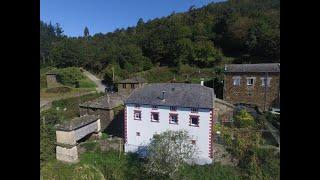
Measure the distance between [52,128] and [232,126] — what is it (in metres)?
3.57

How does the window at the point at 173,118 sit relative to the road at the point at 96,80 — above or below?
below

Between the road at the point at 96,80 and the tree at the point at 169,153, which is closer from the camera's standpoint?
the tree at the point at 169,153

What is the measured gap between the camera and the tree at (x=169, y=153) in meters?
5.05

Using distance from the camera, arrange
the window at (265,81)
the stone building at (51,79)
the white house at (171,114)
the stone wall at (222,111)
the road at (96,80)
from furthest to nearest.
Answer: the stone building at (51,79) → the road at (96,80) → the window at (265,81) → the stone wall at (222,111) → the white house at (171,114)

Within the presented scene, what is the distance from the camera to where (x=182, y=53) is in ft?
37.0

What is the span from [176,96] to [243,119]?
1.53 meters

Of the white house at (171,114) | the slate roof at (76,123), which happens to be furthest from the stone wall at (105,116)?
the white house at (171,114)

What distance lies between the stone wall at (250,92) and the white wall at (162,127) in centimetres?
236

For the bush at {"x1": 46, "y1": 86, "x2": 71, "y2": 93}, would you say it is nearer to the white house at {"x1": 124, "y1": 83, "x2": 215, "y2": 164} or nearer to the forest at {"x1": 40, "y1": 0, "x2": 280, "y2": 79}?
the forest at {"x1": 40, "y1": 0, "x2": 280, "y2": 79}

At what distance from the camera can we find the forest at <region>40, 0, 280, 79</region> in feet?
35.9

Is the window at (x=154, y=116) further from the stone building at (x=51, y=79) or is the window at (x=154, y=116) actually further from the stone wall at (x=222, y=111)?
the stone building at (x=51, y=79)
